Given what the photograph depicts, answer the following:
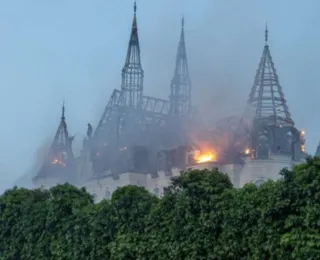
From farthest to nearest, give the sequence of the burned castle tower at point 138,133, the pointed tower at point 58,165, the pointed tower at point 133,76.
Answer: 1. the pointed tower at point 58,165
2. the pointed tower at point 133,76
3. the burned castle tower at point 138,133

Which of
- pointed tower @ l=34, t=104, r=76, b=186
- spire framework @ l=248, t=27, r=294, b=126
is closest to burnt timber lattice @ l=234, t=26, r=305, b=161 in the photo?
spire framework @ l=248, t=27, r=294, b=126

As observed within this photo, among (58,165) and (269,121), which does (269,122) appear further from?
(58,165)

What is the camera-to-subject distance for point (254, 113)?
191ft

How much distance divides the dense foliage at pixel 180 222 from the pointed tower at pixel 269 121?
106ft

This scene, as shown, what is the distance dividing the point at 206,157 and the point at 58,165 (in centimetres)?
2725

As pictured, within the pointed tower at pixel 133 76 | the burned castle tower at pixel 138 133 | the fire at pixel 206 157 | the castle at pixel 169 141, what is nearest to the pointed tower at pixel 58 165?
the castle at pixel 169 141

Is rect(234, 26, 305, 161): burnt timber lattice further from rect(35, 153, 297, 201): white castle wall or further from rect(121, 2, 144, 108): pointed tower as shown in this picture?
rect(121, 2, 144, 108): pointed tower

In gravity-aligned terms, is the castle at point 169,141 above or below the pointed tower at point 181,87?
below

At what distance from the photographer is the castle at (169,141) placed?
53.1 metres

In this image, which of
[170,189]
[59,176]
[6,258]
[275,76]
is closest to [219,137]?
[275,76]

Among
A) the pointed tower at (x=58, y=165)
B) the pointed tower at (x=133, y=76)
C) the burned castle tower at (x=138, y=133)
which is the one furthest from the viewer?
the pointed tower at (x=58, y=165)

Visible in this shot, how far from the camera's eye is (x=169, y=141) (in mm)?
66312

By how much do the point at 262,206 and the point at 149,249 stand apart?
4.15m

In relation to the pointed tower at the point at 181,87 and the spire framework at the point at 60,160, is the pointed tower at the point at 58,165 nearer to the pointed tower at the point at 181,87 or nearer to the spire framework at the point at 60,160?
the spire framework at the point at 60,160
